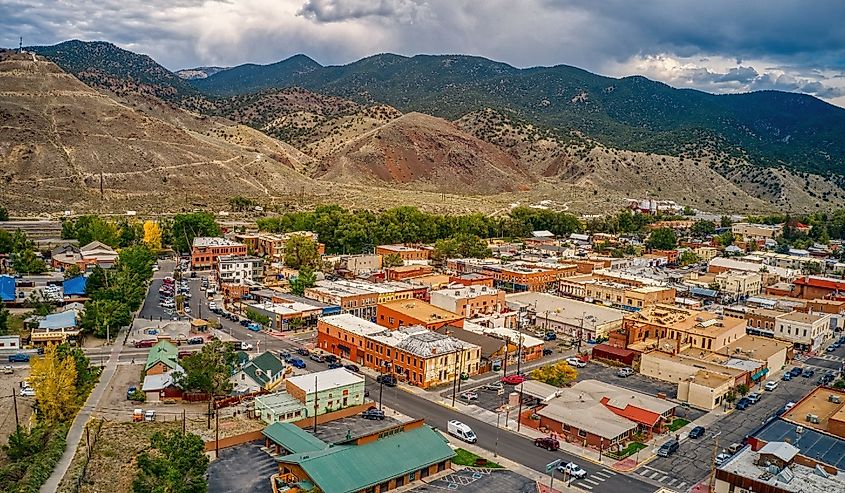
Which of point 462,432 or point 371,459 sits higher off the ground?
point 371,459

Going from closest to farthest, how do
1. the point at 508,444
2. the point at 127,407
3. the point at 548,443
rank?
the point at 548,443 < the point at 508,444 < the point at 127,407

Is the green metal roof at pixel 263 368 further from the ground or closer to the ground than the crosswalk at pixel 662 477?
further from the ground

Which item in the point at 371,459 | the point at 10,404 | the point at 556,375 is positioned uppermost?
the point at 556,375

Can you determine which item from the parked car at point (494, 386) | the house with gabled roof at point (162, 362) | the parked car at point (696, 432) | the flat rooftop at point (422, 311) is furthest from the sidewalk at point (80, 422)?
the parked car at point (696, 432)

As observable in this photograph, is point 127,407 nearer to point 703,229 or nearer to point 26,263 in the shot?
point 26,263

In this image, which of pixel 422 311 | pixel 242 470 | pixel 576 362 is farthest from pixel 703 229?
pixel 242 470

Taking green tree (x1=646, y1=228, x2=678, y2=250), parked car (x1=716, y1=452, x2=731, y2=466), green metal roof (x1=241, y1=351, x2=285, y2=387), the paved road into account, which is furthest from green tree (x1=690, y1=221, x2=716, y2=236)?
green metal roof (x1=241, y1=351, x2=285, y2=387)

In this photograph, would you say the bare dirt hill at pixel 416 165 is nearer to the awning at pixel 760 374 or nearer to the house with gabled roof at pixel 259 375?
the house with gabled roof at pixel 259 375
